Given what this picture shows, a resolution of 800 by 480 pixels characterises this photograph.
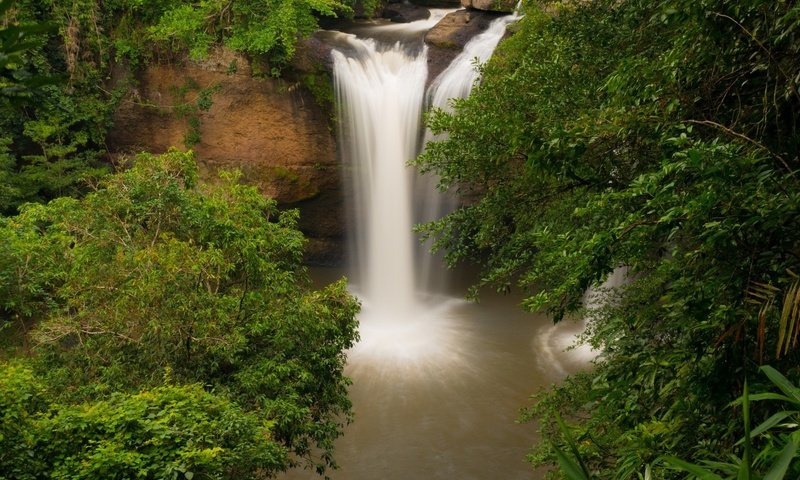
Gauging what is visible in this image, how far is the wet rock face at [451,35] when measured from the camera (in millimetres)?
17391

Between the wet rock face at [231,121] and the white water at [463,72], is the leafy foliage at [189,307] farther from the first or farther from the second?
the white water at [463,72]

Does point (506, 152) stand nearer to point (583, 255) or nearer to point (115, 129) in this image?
point (583, 255)

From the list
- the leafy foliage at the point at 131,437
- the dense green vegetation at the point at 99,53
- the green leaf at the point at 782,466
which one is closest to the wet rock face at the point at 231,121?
the dense green vegetation at the point at 99,53

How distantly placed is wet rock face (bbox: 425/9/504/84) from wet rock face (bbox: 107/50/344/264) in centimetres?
357

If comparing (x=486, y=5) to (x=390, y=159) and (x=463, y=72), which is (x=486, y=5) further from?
(x=390, y=159)

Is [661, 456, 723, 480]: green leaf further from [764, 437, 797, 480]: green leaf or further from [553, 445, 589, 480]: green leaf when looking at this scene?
[553, 445, 589, 480]: green leaf

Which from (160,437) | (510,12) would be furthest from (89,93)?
(160,437)

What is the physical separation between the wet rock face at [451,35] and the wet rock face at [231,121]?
11.7ft

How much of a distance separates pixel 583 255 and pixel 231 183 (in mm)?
5845

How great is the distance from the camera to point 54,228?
8.64 m

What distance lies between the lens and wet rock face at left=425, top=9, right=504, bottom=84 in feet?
57.1

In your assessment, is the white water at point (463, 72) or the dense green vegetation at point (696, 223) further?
the white water at point (463, 72)

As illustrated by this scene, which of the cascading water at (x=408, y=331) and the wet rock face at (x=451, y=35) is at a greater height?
the wet rock face at (x=451, y=35)

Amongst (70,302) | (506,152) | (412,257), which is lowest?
(412,257)
